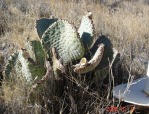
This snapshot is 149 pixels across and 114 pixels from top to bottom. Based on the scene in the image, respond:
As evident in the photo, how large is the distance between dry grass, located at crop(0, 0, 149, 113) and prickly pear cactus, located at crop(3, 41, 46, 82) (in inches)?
3.8

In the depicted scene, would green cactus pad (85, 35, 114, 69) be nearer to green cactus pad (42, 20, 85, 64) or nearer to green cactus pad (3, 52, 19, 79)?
green cactus pad (42, 20, 85, 64)

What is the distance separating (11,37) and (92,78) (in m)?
1.61

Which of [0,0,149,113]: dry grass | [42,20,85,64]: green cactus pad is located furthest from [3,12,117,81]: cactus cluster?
[0,0,149,113]: dry grass

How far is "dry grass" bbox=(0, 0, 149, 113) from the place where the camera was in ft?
11.1

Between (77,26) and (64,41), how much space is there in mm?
2274

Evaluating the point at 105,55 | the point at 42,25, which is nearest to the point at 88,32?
the point at 105,55

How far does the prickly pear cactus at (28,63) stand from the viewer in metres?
3.48

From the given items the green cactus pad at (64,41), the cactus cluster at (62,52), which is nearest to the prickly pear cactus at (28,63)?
the cactus cluster at (62,52)

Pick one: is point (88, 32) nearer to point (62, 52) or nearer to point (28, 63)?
point (62, 52)

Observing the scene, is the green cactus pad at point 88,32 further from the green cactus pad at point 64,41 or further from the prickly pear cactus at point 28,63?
the prickly pear cactus at point 28,63

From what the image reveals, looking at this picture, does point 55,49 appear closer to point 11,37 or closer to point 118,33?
point 11,37

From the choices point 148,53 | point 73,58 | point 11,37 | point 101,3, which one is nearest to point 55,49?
point 73,58

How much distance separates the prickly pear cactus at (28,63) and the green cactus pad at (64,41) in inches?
4.3

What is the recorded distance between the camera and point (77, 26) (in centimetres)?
589
